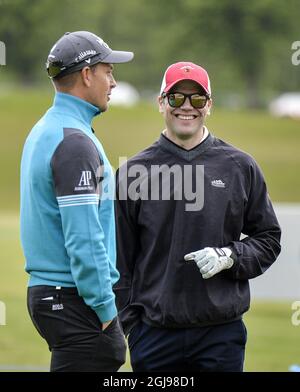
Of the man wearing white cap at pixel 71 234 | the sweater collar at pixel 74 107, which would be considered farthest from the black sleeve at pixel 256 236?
the sweater collar at pixel 74 107

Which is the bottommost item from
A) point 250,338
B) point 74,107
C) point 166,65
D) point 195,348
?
point 250,338

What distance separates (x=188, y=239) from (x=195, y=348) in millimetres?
518

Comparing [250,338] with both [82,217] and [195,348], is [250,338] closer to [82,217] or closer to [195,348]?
[195,348]

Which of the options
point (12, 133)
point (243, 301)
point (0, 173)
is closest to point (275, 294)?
point (243, 301)

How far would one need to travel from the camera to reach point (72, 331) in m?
4.29

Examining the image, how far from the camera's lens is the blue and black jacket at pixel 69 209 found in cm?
421

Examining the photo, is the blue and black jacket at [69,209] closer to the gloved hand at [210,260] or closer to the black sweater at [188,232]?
the black sweater at [188,232]

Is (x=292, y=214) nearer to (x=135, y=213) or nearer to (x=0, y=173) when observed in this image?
(x=135, y=213)

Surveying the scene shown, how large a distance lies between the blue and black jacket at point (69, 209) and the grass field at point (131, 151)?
187 inches

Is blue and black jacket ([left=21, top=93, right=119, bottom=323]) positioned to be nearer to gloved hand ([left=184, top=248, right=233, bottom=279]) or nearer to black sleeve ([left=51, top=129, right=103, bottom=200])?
black sleeve ([left=51, top=129, right=103, bottom=200])

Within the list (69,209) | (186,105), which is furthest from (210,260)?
(186,105)

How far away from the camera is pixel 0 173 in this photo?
3247cm

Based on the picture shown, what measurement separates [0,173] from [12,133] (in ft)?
13.0

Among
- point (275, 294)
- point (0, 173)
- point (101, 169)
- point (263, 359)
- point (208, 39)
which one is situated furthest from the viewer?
point (208, 39)
